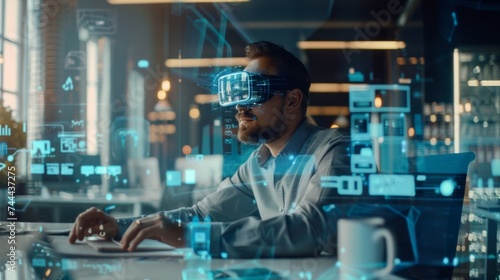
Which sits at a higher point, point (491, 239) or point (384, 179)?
point (384, 179)

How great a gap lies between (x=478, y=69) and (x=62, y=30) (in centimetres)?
152

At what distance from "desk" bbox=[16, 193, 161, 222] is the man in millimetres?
58

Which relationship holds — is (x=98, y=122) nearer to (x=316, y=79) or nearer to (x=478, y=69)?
(x=316, y=79)

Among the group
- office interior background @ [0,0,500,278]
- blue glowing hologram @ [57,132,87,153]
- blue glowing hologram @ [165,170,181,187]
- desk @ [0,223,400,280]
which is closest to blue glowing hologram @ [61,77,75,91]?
office interior background @ [0,0,500,278]

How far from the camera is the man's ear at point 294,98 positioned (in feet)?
6.14

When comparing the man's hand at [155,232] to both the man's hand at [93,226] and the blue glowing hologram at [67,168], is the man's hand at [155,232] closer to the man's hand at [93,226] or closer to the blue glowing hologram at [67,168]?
the man's hand at [93,226]

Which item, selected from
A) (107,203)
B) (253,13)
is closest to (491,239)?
(253,13)

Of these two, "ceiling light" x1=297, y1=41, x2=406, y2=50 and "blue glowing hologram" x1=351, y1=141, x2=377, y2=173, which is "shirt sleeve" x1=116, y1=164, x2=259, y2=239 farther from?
"ceiling light" x1=297, y1=41, x2=406, y2=50

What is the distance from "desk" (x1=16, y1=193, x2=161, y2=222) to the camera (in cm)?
198

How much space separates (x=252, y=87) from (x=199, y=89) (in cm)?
22

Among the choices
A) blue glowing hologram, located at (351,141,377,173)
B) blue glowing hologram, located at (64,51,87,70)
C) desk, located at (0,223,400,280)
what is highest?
blue glowing hologram, located at (64,51,87,70)

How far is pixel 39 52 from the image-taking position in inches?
84.6

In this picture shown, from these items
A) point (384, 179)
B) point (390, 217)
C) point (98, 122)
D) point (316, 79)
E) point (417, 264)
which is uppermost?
point (316, 79)

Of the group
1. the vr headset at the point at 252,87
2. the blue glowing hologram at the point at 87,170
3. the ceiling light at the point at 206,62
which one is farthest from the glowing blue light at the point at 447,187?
the blue glowing hologram at the point at 87,170
